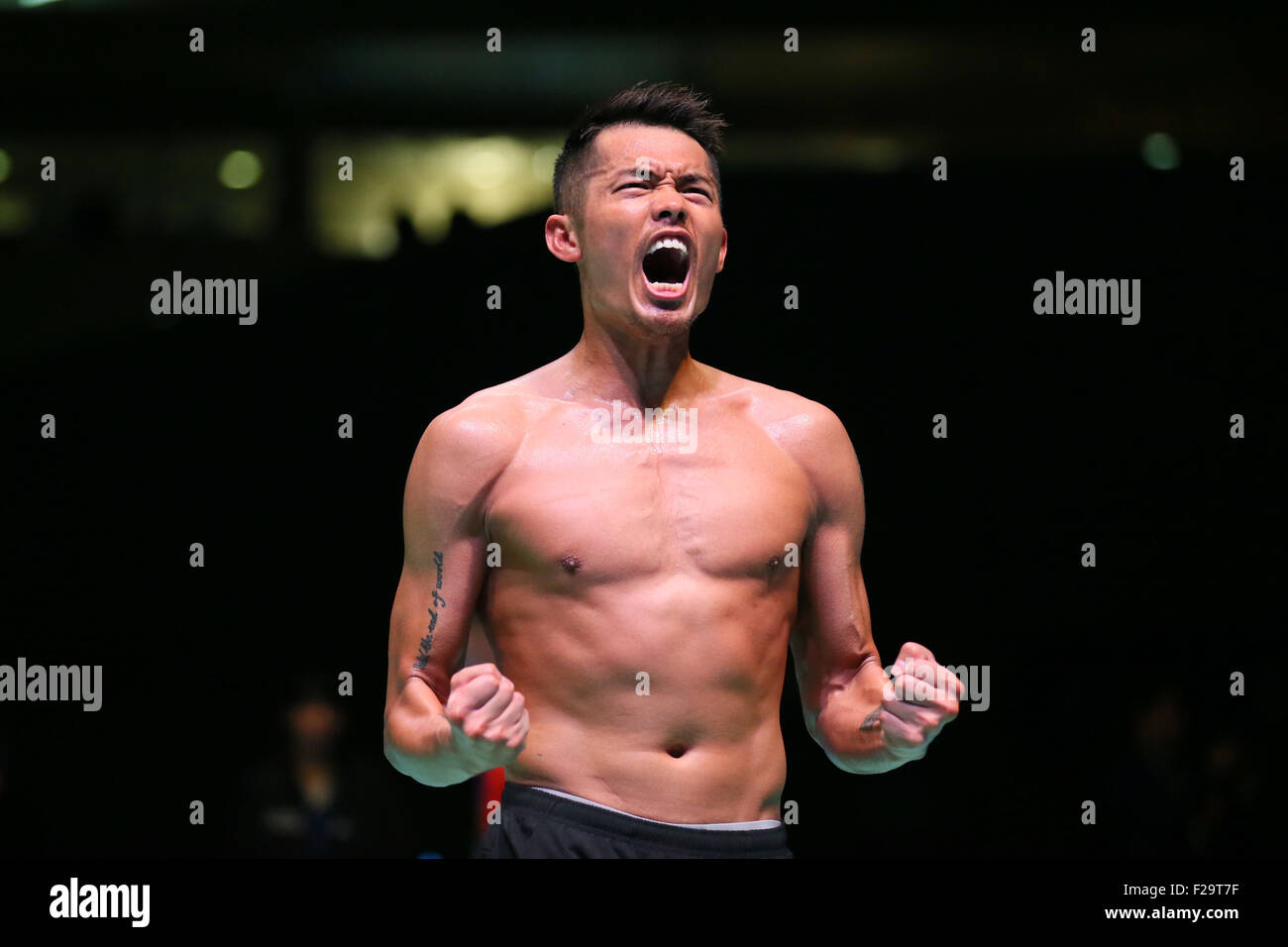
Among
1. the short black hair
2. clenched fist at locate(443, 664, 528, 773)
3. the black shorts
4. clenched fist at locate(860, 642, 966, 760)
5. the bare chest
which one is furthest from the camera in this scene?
the short black hair

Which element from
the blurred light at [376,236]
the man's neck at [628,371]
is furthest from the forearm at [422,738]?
the blurred light at [376,236]

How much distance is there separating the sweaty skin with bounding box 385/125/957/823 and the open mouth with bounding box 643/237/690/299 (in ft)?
0.05

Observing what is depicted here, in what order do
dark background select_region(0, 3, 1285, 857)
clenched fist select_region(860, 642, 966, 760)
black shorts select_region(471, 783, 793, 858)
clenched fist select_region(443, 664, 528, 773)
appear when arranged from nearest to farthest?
clenched fist select_region(443, 664, 528, 773) < clenched fist select_region(860, 642, 966, 760) < black shorts select_region(471, 783, 793, 858) < dark background select_region(0, 3, 1285, 857)

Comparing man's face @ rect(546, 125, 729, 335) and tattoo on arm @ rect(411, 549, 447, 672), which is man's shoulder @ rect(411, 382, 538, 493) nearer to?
tattoo on arm @ rect(411, 549, 447, 672)

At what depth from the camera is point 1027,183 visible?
166 inches

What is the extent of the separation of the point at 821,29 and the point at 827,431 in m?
1.03

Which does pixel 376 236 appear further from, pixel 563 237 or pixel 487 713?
pixel 487 713

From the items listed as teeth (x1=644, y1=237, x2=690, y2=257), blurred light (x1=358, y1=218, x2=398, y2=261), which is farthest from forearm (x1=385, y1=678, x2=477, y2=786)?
blurred light (x1=358, y1=218, x2=398, y2=261)

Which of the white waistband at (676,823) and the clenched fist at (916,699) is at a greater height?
the clenched fist at (916,699)

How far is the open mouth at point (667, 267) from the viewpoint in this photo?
3402mm

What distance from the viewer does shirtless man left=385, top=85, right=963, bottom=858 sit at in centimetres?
324

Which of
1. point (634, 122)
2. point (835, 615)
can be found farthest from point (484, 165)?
point (835, 615)

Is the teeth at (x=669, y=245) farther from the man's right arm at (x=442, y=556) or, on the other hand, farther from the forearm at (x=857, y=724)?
the forearm at (x=857, y=724)

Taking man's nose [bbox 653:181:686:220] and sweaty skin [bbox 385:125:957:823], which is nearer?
sweaty skin [bbox 385:125:957:823]
